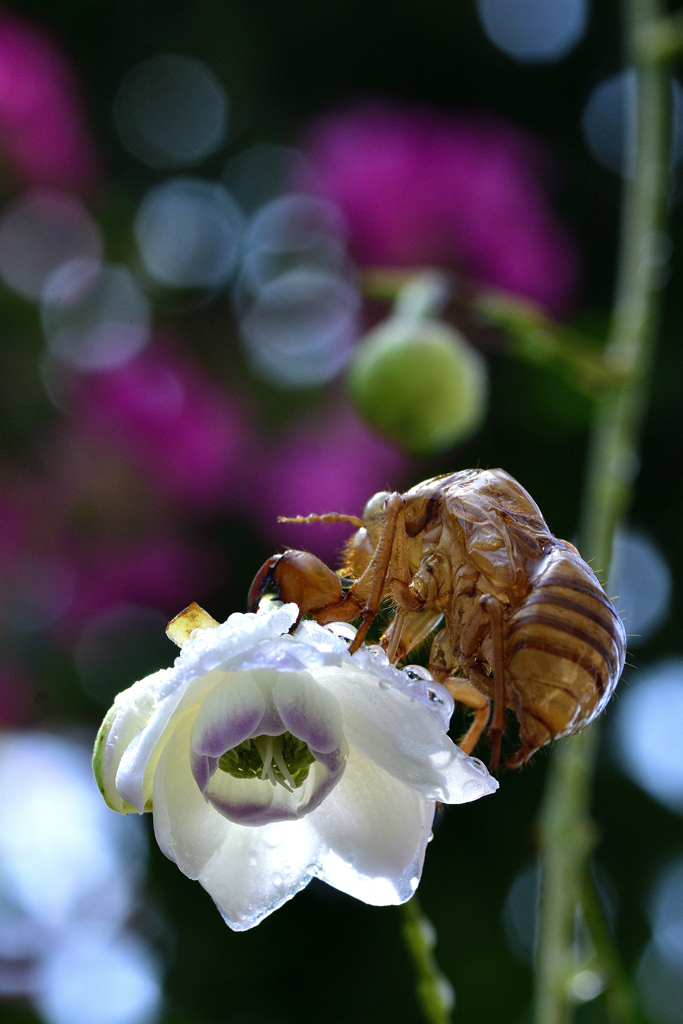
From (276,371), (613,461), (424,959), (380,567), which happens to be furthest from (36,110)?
(424,959)

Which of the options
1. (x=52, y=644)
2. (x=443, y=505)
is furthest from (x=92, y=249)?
(x=443, y=505)

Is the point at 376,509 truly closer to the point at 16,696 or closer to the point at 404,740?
the point at 404,740

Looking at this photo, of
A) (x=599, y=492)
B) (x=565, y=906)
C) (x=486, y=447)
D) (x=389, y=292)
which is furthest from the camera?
(x=486, y=447)

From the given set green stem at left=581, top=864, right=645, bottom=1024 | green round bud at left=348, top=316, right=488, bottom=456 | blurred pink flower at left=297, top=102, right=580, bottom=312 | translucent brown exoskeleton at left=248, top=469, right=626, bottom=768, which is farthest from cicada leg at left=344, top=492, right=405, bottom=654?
blurred pink flower at left=297, top=102, right=580, bottom=312

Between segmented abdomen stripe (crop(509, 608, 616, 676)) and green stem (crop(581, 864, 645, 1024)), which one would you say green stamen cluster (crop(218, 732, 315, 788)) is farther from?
green stem (crop(581, 864, 645, 1024))

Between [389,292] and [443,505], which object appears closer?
[443,505]

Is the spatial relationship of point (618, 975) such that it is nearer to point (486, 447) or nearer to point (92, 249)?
point (486, 447)
